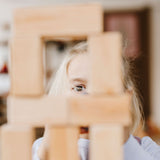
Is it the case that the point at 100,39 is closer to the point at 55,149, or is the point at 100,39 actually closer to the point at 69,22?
the point at 69,22

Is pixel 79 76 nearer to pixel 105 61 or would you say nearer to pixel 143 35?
pixel 105 61

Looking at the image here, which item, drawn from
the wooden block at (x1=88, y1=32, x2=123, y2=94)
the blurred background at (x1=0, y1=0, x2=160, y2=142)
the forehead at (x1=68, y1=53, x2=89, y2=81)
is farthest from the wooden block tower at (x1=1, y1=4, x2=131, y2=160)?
the blurred background at (x1=0, y1=0, x2=160, y2=142)

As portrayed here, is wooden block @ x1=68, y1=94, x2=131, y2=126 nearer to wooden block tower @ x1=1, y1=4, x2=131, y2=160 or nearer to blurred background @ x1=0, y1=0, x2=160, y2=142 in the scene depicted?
wooden block tower @ x1=1, y1=4, x2=131, y2=160

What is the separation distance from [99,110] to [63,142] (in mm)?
61

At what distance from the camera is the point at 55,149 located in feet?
1.17

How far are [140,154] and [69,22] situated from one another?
1.02 ft

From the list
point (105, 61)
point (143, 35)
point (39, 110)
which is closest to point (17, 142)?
point (39, 110)

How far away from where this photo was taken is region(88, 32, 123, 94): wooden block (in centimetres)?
35

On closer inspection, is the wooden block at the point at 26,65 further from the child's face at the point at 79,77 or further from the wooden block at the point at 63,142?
the child's face at the point at 79,77

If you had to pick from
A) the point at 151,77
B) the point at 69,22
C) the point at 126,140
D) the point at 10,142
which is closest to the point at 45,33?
the point at 69,22

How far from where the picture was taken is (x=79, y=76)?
0.53 meters

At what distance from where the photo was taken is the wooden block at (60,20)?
0.35 metres

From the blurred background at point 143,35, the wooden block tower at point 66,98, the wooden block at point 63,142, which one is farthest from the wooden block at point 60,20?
the blurred background at point 143,35

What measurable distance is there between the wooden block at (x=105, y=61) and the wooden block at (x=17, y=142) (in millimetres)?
108
